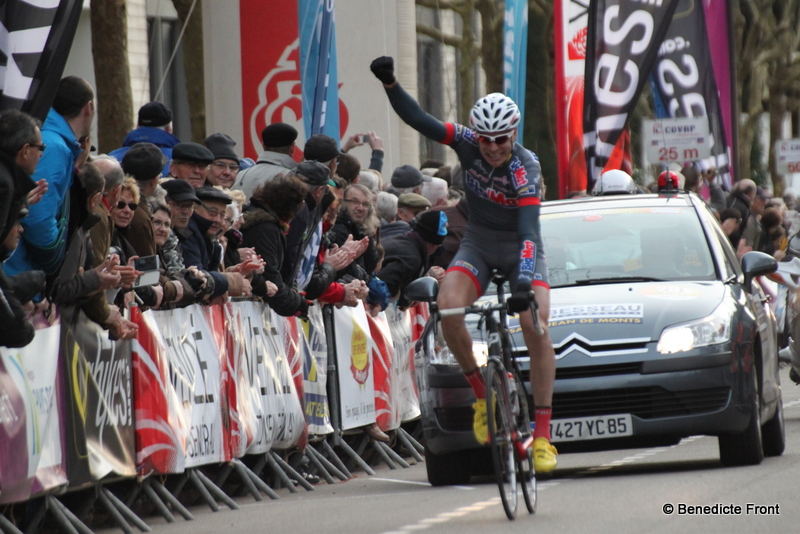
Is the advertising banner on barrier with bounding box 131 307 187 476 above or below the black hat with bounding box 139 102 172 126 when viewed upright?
below

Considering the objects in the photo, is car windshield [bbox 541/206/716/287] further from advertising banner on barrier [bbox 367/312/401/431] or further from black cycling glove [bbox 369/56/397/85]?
black cycling glove [bbox 369/56/397/85]

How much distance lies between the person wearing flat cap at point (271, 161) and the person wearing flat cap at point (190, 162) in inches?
43.6

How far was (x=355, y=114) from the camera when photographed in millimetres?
20156

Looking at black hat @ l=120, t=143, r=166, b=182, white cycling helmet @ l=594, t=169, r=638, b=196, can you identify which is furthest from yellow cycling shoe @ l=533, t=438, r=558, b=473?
white cycling helmet @ l=594, t=169, r=638, b=196

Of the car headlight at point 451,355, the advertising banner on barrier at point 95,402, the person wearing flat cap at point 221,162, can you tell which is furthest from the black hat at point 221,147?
the advertising banner on barrier at point 95,402

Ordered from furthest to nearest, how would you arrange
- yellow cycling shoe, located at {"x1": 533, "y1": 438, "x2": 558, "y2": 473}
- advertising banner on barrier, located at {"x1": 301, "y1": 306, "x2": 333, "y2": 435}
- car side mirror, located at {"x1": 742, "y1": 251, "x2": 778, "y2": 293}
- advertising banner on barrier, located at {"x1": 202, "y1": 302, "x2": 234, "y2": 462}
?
advertising banner on barrier, located at {"x1": 301, "y1": 306, "x2": 333, "y2": 435}, car side mirror, located at {"x1": 742, "y1": 251, "x2": 778, "y2": 293}, advertising banner on barrier, located at {"x1": 202, "y1": 302, "x2": 234, "y2": 462}, yellow cycling shoe, located at {"x1": 533, "y1": 438, "x2": 558, "y2": 473}

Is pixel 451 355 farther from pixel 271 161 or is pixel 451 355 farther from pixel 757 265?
pixel 271 161

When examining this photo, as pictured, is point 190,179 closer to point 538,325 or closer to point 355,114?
point 538,325

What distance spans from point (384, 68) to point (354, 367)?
4.10 meters

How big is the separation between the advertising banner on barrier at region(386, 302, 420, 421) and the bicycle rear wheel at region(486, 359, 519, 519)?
518cm

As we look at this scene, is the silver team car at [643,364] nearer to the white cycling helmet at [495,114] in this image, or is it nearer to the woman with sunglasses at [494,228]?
the woman with sunglasses at [494,228]

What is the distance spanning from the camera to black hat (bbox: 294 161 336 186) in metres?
11.9

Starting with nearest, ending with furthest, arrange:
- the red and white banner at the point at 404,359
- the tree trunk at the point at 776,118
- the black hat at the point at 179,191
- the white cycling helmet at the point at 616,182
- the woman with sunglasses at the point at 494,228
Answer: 1. the woman with sunglasses at the point at 494,228
2. the black hat at the point at 179,191
3. the red and white banner at the point at 404,359
4. the white cycling helmet at the point at 616,182
5. the tree trunk at the point at 776,118

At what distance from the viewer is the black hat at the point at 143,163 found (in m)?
10.0
